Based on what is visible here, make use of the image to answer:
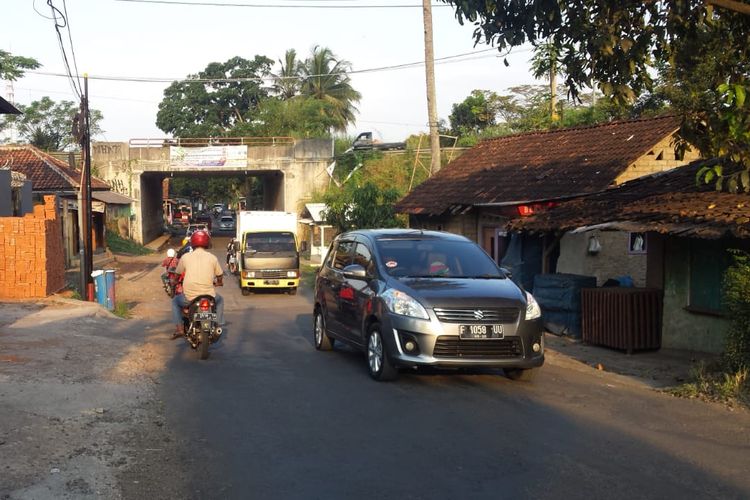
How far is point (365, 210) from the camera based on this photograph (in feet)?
99.1

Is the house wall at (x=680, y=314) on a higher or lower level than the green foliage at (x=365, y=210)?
lower

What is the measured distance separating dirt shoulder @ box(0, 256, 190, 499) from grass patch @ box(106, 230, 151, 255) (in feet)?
112

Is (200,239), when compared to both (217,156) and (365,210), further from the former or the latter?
(217,156)

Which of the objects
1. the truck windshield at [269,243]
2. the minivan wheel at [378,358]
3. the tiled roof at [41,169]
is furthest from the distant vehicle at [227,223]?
the minivan wheel at [378,358]

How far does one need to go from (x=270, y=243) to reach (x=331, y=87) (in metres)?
42.2

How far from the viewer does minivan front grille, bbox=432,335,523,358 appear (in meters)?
9.35

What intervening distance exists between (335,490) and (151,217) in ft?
187

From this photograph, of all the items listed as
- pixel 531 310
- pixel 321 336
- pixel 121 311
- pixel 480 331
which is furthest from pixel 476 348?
pixel 121 311

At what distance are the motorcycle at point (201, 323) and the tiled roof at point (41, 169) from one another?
29423 mm

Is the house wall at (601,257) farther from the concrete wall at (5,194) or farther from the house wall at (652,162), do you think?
the concrete wall at (5,194)

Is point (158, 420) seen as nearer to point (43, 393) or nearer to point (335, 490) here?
point (43, 393)

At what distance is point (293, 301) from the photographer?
24922 mm

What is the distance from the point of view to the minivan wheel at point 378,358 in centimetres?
978

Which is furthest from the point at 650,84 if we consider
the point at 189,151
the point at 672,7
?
the point at 189,151
